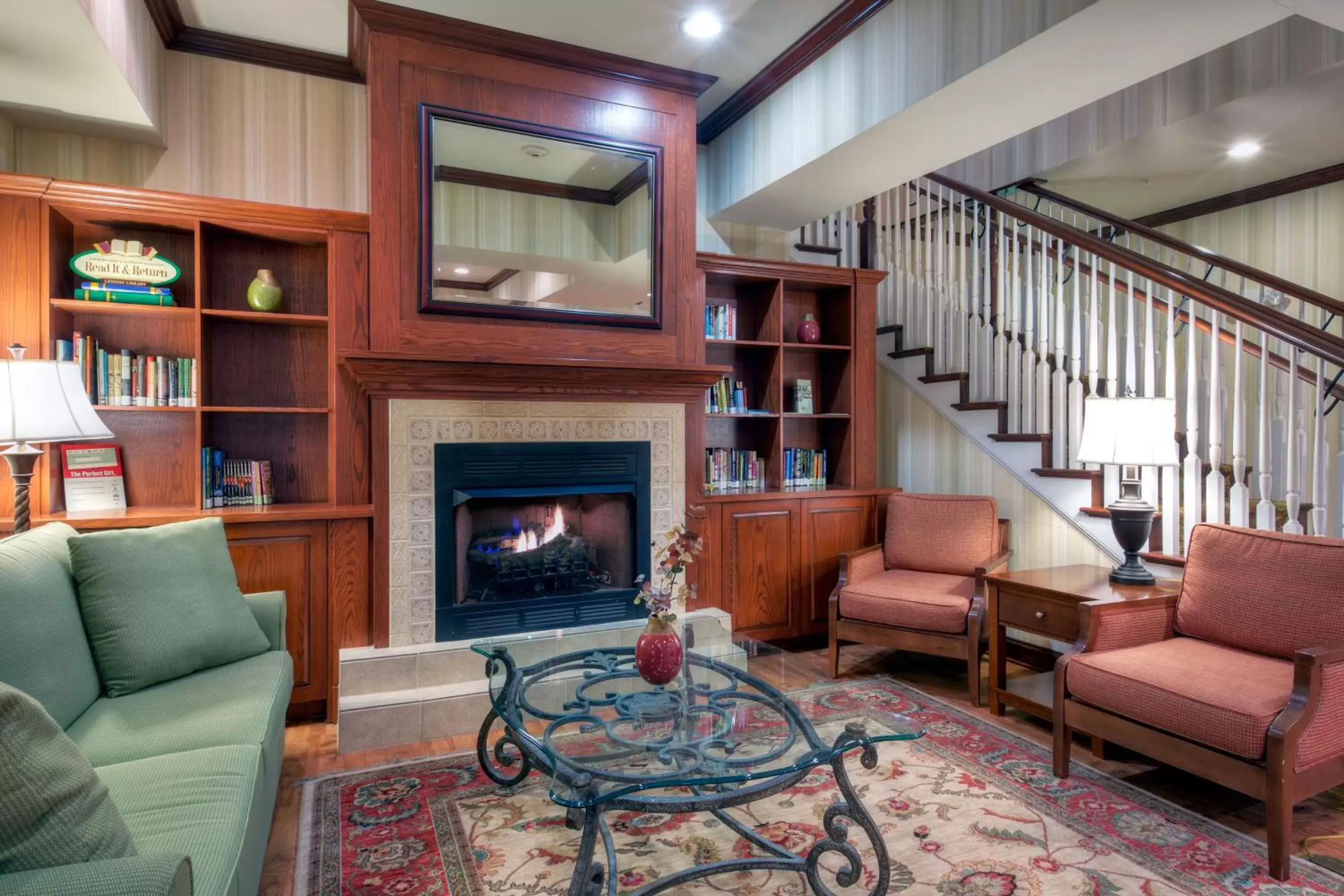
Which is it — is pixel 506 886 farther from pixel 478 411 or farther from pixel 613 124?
pixel 613 124

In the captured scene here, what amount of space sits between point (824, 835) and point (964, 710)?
→ 51.1 inches

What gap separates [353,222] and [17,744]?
2669 millimetres

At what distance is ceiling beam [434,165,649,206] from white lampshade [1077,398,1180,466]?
2293mm

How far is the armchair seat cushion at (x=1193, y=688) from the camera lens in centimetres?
208

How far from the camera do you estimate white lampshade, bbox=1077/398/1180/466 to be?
2861 millimetres

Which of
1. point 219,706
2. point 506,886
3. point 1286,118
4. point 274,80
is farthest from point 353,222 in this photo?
point 1286,118

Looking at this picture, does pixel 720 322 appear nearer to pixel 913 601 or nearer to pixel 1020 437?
pixel 1020 437

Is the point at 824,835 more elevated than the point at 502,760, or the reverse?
the point at 502,760

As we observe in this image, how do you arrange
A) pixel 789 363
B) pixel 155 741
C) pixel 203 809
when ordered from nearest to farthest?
pixel 203 809, pixel 155 741, pixel 789 363

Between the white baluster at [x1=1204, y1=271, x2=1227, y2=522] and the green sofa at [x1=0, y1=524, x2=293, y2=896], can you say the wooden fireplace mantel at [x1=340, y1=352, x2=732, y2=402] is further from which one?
the white baluster at [x1=1204, y1=271, x2=1227, y2=522]

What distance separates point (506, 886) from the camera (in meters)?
1.97

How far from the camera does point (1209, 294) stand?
307cm

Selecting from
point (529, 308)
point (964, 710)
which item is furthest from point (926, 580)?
point (529, 308)

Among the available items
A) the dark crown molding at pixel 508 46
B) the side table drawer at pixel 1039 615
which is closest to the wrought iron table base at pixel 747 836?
the side table drawer at pixel 1039 615
